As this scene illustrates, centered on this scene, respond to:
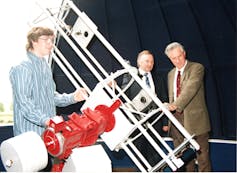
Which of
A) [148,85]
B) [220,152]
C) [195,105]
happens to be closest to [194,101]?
[195,105]

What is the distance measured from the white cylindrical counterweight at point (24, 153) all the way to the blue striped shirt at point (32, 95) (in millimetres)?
346

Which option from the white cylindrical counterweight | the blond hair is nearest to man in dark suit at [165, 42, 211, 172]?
the blond hair

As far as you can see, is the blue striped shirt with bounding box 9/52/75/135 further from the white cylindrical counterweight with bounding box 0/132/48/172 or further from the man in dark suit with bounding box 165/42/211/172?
the man in dark suit with bounding box 165/42/211/172

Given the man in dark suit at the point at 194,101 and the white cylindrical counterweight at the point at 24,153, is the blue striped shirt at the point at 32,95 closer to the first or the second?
the white cylindrical counterweight at the point at 24,153

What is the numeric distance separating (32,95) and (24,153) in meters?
0.63

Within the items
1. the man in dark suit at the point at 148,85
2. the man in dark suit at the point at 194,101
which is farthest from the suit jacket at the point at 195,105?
the man in dark suit at the point at 148,85

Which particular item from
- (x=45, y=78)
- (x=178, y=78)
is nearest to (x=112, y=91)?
(x=45, y=78)

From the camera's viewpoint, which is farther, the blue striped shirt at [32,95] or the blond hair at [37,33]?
the blond hair at [37,33]

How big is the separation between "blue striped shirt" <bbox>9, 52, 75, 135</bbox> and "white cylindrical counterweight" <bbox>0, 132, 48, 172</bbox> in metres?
0.35

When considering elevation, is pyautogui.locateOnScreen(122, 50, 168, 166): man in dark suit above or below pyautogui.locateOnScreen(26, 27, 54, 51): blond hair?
below

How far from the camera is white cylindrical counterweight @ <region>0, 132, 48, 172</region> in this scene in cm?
112

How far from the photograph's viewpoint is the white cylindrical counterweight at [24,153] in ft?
3.68

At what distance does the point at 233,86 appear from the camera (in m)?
4.61

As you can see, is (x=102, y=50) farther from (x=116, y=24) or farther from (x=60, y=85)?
(x=60, y=85)
